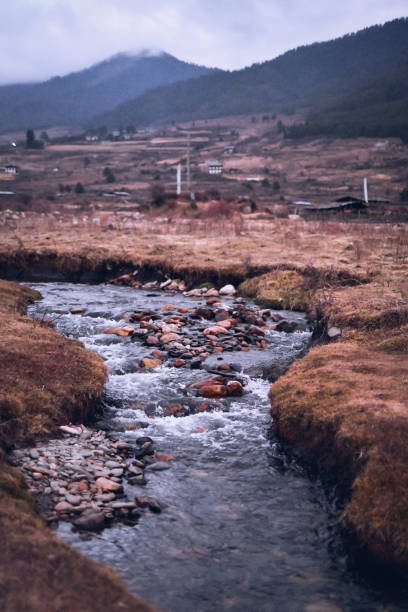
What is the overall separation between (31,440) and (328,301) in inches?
370

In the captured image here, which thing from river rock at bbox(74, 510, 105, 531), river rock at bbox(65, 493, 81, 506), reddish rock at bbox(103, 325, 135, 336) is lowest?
river rock at bbox(74, 510, 105, 531)

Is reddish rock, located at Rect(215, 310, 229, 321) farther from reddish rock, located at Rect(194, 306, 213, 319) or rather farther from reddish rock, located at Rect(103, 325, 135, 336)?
reddish rock, located at Rect(103, 325, 135, 336)

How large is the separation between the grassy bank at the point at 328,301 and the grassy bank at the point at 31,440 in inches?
122

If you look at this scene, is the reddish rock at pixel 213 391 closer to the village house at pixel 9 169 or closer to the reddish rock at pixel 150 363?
the reddish rock at pixel 150 363

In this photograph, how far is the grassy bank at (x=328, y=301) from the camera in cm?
662

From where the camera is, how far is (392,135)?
4811 inches

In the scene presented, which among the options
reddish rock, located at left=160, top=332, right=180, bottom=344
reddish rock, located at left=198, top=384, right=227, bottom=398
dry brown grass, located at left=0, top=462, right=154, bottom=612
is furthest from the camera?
reddish rock, located at left=160, top=332, right=180, bottom=344

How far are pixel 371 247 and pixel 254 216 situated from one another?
57.6 feet

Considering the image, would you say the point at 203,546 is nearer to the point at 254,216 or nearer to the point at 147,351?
A: the point at 147,351

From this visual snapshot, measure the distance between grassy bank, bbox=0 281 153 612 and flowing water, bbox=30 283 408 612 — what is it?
2.18 feet

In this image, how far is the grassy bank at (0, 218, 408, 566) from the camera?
6.62 metres

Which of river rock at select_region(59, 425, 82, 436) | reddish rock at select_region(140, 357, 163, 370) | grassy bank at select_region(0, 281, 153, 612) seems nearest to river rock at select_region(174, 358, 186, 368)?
reddish rock at select_region(140, 357, 163, 370)

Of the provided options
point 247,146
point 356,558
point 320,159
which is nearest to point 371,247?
point 356,558

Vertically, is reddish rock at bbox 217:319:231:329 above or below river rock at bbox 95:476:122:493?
above
